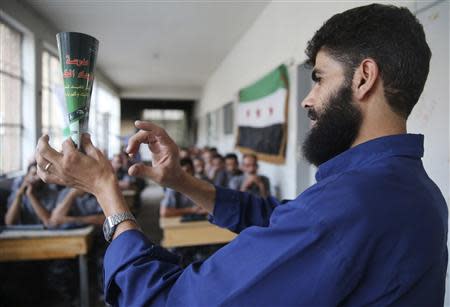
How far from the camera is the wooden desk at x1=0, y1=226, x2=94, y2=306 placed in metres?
2.20

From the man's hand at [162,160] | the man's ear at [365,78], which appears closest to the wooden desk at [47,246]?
the man's hand at [162,160]

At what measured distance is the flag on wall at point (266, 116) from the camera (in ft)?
10.2

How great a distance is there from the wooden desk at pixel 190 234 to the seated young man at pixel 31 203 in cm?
97

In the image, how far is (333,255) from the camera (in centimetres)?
49

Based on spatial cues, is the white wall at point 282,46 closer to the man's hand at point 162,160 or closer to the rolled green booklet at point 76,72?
the man's hand at point 162,160

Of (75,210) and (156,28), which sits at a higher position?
(156,28)

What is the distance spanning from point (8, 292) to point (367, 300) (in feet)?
9.35

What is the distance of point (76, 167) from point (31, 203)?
7.60 ft

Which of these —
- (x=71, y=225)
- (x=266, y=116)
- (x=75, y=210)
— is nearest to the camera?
(x=71, y=225)

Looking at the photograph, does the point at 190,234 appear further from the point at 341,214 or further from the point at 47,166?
the point at 341,214

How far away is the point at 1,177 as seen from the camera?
132 inches

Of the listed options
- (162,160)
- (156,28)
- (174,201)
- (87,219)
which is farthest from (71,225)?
(156,28)

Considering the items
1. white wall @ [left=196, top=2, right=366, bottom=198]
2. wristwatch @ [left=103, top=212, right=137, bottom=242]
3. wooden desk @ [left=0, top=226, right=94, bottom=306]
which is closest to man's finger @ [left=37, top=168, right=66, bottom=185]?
wristwatch @ [left=103, top=212, right=137, bottom=242]

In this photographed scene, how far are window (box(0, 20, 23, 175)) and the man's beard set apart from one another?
3.77 metres
